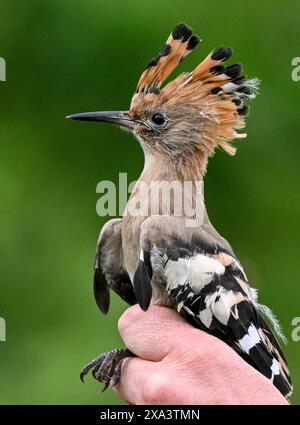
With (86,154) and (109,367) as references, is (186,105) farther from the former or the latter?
(86,154)

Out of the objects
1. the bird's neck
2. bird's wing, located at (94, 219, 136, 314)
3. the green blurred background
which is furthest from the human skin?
the green blurred background

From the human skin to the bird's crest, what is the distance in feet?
1.39

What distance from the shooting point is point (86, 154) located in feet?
9.36

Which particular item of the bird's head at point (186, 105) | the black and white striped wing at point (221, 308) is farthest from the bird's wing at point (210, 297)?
the bird's head at point (186, 105)

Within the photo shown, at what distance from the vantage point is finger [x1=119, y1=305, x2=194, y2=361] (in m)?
1.38

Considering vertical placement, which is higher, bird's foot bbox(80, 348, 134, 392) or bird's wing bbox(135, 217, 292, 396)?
bird's wing bbox(135, 217, 292, 396)

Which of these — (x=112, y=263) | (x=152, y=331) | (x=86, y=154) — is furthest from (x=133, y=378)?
(x=86, y=154)

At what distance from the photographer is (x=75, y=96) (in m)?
2.85

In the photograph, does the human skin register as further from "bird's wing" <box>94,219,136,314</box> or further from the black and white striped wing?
"bird's wing" <box>94,219,136,314</box>

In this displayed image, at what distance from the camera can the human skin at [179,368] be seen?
4.07ft

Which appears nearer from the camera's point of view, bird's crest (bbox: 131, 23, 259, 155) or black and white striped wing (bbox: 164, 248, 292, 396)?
black and white striped wing (bbox: 164, 248, 292, 396)

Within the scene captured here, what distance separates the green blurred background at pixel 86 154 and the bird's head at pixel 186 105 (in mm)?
1072
